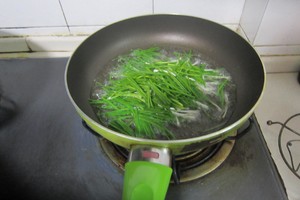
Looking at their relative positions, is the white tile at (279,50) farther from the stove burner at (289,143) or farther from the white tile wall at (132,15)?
the stove burner at (289,143)

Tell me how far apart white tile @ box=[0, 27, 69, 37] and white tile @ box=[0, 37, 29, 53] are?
0.06 feet

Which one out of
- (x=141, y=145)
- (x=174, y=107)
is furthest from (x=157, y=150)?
(x=174, y=107)

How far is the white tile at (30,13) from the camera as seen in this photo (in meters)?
0.75

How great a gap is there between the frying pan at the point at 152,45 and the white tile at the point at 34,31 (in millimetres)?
194

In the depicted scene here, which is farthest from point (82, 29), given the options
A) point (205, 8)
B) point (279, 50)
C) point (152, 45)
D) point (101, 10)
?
point (279, 50)

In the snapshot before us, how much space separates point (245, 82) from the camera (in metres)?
0.64

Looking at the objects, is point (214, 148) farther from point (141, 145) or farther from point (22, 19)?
point (22, 19)

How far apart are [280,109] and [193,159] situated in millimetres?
311

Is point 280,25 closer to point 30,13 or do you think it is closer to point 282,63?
point 282,63

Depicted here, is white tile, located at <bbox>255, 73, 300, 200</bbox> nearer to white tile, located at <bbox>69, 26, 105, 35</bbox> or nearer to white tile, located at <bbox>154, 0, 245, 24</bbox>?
white tile, located at <bbox>154, 0, 245, 24</bbox>

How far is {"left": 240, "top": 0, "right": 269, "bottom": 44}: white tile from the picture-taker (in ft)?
2.23

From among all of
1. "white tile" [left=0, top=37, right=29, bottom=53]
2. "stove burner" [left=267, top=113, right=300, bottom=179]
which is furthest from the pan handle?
"white tile" [left=0, top=37, right=29, bottom=53]

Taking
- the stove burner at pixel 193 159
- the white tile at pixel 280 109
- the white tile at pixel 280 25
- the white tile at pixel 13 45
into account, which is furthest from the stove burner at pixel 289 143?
the white tile at pixel 13 45

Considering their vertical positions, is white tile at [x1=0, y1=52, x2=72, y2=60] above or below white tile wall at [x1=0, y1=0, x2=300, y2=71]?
below
